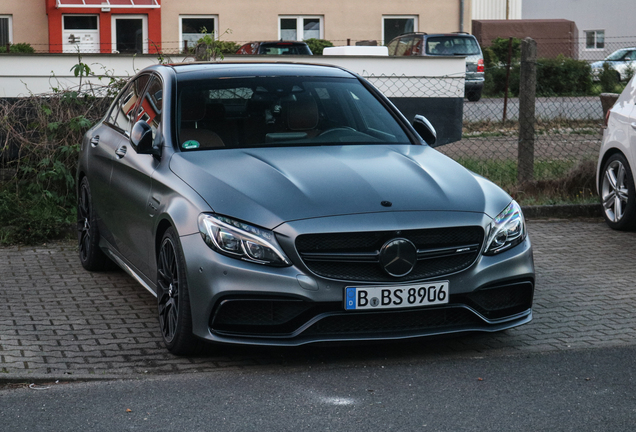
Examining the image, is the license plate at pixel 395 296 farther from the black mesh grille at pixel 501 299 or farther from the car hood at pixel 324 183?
the car hood at pixel 324 183

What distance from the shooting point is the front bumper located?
4539 mm

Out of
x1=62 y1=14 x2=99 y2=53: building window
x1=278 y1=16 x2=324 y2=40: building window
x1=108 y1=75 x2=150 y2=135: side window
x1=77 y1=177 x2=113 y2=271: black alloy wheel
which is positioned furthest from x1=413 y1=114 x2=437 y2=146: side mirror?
x1=278 y1=16 x2=324 y2=40: building window

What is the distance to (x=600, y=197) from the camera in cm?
904

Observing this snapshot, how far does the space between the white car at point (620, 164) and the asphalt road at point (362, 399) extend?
3.80 metres

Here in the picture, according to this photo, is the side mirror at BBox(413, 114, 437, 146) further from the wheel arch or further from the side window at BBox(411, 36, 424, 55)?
the side window at BBox(411, 36, 424, 55)

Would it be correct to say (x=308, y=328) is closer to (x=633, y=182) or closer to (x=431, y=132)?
(x=431, y=132)

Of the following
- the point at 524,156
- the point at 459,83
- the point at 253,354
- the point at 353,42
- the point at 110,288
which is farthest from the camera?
the point at 353,42

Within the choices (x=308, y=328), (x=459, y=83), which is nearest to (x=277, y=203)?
(x=308, y=328)

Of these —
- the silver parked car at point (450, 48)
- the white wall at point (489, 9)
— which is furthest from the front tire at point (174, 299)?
the white wall at point (489, 9)

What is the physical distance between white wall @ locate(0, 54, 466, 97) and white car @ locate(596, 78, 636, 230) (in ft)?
9.09

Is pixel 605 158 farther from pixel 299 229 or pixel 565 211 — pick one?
pixel 299 229

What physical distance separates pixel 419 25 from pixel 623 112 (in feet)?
86.8

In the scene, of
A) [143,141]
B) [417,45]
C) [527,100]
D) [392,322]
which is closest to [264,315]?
[392,322]

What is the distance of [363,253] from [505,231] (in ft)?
2.77
